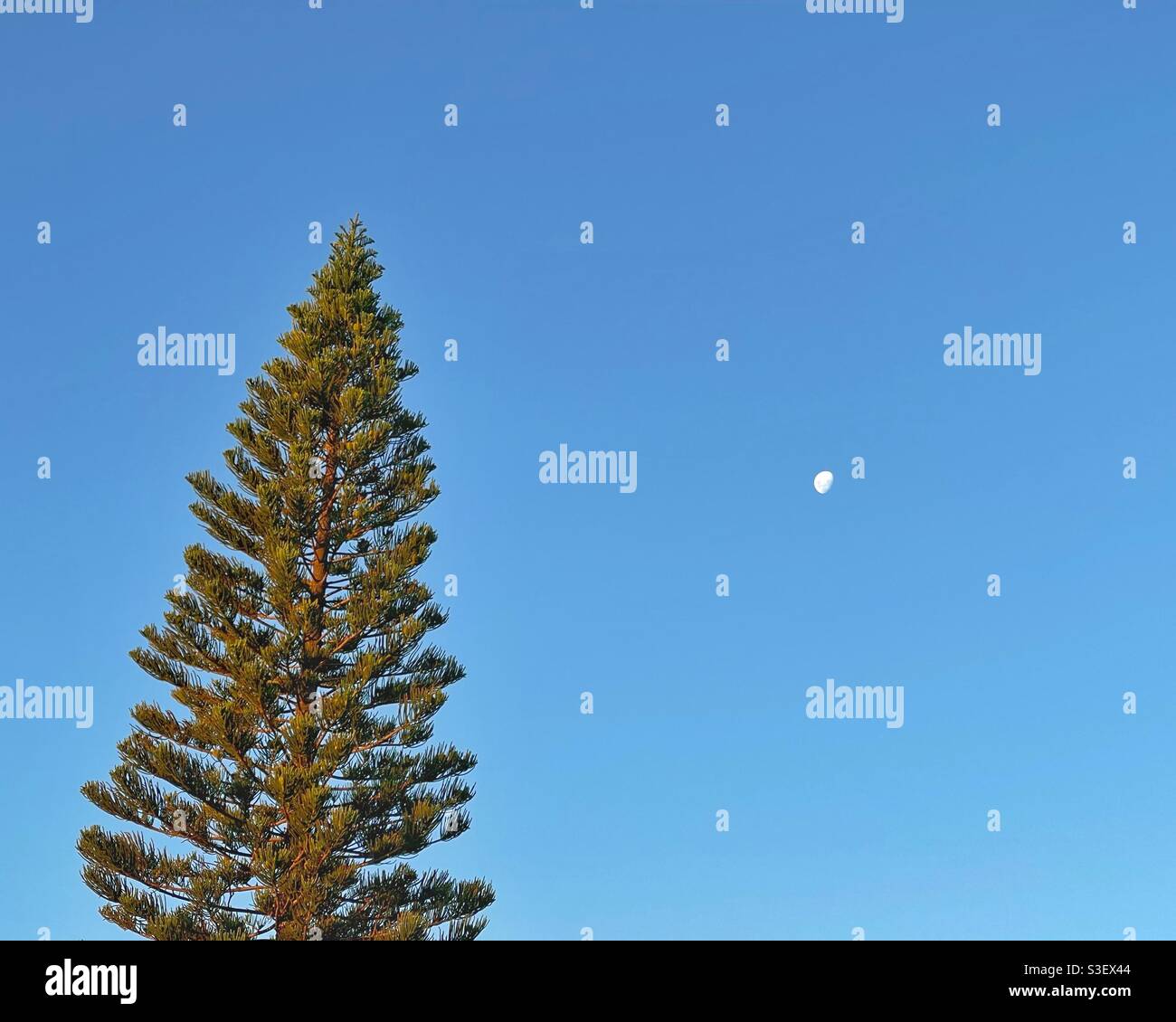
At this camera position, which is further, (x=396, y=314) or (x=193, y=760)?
(x=396, y=314)

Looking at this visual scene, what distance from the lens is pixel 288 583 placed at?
22.4 metres

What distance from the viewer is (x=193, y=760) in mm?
21453
